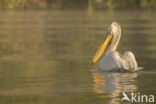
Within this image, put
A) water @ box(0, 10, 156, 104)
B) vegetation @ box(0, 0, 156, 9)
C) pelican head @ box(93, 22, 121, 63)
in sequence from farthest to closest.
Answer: vegetation @ box(0, 0, 156, 9), pelican head @ box(93, 22, 121, 63), water @ box(0, 10, 156, 104)

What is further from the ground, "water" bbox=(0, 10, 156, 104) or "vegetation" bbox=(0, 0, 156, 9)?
"water" bbox=(0, 10, 156, 104)

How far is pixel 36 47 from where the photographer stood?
917 inches

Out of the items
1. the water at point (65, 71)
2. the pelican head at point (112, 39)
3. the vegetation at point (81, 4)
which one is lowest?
the vegetation at point (81, 4)

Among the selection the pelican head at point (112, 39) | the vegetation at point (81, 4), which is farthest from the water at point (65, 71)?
the vegetation at point (81, 4)

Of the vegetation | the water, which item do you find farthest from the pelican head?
the vegetation

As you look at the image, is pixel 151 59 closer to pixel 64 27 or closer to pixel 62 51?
pixel 62 51

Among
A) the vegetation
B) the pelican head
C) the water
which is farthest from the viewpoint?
the vegetation

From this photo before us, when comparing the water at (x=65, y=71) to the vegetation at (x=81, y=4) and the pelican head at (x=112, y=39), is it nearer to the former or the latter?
the pelican head at (x=112, y=39)

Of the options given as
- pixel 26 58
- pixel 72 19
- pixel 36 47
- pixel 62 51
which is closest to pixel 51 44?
pixel 36 47

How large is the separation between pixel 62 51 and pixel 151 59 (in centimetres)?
360

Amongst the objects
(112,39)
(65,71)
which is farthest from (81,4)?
(65,71)

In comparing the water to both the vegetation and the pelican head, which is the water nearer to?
the pelican head

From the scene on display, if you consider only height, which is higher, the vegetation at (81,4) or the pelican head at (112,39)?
the pelican head at (112,39)

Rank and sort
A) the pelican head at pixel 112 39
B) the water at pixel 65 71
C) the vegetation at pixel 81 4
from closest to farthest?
the water at pixel 65 71 < the pelican head at pixel 112 39 < the vegetation at pixel 81 4
